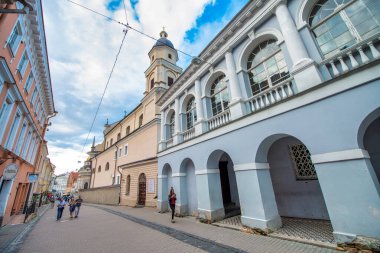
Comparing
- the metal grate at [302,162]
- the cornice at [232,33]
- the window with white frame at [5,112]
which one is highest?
the cornice at [232,33]

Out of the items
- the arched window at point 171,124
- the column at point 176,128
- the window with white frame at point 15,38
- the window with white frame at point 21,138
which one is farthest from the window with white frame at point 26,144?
the column at point 176,128

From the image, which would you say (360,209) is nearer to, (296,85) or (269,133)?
(269,133)

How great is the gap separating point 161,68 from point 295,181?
18507 millimetres

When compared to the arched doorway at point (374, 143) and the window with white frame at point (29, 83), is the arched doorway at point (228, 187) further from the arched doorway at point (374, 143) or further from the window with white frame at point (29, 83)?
the window with white frame at point (29, 83)

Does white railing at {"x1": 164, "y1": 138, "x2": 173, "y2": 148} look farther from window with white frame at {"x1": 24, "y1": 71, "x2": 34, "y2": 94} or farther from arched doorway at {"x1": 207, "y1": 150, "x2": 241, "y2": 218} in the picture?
window with white frame at {"x1": 24, "y1": 71, "x2": 34, "y2": 94}

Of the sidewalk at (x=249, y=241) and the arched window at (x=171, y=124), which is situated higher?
the arched window at (x=171, y=124)

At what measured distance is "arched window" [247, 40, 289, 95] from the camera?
7.12 metres

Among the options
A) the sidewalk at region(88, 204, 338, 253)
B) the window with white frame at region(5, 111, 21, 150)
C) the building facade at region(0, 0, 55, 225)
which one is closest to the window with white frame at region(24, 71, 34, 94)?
the building facade at region(0, 0, 55, 225)

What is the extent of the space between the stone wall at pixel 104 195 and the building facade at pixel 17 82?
9.00 m

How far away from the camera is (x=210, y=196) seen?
28.4 ft

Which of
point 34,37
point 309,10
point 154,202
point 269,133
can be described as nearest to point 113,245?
point 269,133

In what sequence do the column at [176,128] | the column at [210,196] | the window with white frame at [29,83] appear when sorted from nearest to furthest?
the column at [210,196] < the window with white frame at [29,83] < the column at [176,128]

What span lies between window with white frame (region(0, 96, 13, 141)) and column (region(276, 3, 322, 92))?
13.5 m

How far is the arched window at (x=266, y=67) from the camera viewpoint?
280 inches
